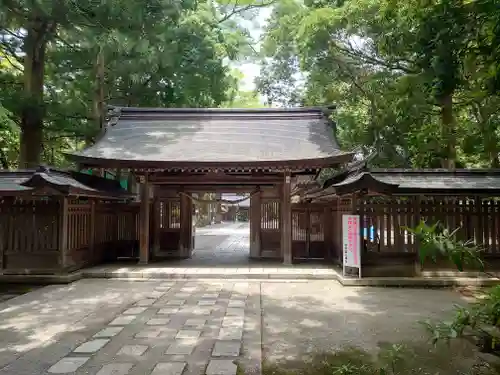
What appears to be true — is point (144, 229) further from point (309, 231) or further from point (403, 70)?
point (403, 70)

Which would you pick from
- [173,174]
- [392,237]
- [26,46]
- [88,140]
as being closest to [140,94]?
[88,140]

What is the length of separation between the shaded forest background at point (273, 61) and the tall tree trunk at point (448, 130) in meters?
0.03

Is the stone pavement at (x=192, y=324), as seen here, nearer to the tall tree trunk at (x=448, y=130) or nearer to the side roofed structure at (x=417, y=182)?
the side roofed structure at (x=417, y=182)

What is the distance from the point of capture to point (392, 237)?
10656 mm

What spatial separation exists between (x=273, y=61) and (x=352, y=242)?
16348 millimetres

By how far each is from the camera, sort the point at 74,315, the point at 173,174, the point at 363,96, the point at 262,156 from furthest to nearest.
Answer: the point at 363,96
the point at 173,174
the point at 262,156
the point at 74,315

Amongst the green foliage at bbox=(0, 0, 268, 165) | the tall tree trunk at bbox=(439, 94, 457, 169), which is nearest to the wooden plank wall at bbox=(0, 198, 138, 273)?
the green foliage at bbox=(0, 0, 268, 165)

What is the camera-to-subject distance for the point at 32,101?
1311 cm

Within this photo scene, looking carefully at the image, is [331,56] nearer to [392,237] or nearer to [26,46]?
[392,237]

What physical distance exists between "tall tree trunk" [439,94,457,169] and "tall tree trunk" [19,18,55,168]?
12.4 metres

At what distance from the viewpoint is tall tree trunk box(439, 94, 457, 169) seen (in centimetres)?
1241

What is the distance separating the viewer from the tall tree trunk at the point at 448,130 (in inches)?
488

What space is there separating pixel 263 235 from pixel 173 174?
362 centimetres

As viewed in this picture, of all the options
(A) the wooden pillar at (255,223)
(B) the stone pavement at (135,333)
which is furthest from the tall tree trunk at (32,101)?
(A) the wooden pillar at (255,223)
